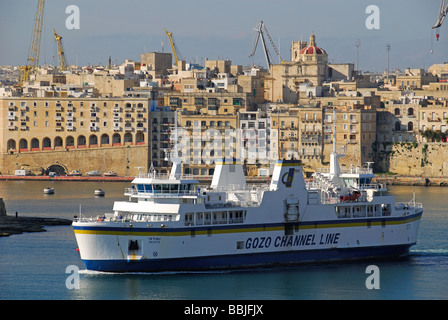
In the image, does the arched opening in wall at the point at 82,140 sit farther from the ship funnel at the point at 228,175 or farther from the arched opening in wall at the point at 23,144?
the ship funnel at the point at 228,175

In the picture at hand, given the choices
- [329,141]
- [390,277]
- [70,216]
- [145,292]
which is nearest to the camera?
[145,292]

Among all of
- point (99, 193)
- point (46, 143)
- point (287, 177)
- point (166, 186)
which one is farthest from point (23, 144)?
point (166, 186)

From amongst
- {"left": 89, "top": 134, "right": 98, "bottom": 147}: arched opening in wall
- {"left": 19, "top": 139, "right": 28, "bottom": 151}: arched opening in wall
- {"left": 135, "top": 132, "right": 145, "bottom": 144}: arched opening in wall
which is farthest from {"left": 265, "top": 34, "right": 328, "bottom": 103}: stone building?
{"left": 19, "top": 139, "right": 28, "bottom": 151}: arched opening in wall

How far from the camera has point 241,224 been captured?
48.2 metres

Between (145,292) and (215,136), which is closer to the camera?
(145,292)

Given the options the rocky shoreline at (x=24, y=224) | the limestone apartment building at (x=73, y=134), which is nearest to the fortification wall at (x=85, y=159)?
the limestone apartment building at (x=73, y=134)

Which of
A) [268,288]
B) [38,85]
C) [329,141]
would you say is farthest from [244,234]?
[38,85]

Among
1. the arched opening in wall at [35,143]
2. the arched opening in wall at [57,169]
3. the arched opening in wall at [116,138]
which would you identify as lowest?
the arched opening in wall at [57,169]

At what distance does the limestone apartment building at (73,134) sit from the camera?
10950cm

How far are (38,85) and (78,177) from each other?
19.4m

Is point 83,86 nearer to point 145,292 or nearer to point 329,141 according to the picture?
point 329,141

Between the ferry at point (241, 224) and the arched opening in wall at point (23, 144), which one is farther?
the arched opening in wall at point (23, 144)
